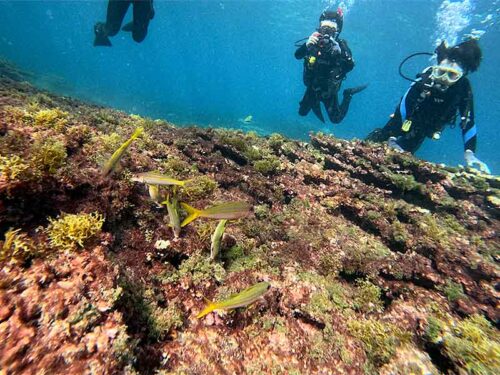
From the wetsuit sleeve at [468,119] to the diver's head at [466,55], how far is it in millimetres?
558

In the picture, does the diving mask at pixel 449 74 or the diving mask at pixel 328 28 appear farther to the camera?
the diving mask at pixel 328 28

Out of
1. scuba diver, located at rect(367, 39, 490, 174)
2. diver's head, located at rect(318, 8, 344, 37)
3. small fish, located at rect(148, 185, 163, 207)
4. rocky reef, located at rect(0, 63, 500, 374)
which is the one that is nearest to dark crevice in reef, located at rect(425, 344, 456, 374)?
rocky reef, located at rect(0, 63, 500, 374)

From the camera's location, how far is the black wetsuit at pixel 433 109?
1048 cm

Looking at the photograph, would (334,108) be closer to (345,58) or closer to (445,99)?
(345,58)

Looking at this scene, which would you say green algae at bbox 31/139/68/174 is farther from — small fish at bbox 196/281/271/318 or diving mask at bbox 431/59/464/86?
diving mask at bbox 431/59/464/86

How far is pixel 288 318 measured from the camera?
360 cm

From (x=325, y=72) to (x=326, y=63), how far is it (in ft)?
1.51

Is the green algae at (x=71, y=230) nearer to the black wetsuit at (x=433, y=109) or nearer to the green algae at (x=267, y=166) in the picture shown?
the green algae at (x=267, y=166)

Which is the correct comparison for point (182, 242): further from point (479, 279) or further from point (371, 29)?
point (371, 29)

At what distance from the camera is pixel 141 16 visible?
38.7 ft

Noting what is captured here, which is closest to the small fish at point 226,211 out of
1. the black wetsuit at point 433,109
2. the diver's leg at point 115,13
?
the black wetsuit at point 433,109

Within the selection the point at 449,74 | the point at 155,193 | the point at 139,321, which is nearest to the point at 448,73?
the point at 449,74

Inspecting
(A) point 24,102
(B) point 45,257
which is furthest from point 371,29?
(B) point 45,257

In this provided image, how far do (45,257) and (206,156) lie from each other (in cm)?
431
